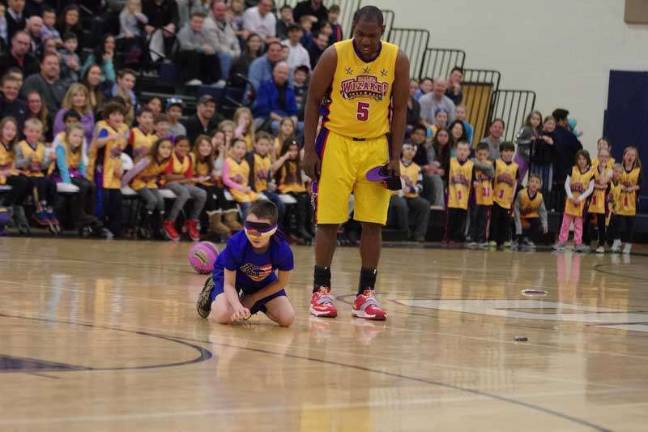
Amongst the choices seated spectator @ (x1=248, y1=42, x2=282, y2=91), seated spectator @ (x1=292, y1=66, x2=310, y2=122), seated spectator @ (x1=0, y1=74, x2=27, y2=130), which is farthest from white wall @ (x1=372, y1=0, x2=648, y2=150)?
seated spectator @ (x1=0, y1=74, x2=27, y2=130)

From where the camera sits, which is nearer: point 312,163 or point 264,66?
point 312,163

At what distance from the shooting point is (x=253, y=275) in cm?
702

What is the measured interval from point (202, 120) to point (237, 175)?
1069mm

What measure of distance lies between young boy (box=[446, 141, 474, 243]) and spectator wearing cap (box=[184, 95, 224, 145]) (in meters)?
3.80

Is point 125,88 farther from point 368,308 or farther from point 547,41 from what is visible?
point 547,41

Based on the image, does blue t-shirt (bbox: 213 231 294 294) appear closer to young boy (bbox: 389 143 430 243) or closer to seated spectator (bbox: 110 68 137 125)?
seated spectator (bbox: 110 68 137 125)

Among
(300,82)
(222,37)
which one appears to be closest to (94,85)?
(222,37)

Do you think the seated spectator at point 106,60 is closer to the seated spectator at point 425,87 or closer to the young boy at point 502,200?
the seated spectator at point 425,87

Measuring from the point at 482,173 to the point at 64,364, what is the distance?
1454 cm

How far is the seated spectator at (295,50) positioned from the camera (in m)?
19.6

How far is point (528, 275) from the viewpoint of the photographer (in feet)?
41.5

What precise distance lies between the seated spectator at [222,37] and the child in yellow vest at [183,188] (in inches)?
112

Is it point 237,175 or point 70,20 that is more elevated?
point 70,20

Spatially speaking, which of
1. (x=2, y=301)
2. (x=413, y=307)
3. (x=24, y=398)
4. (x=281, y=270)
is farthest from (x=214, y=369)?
(x=413, y=307)
